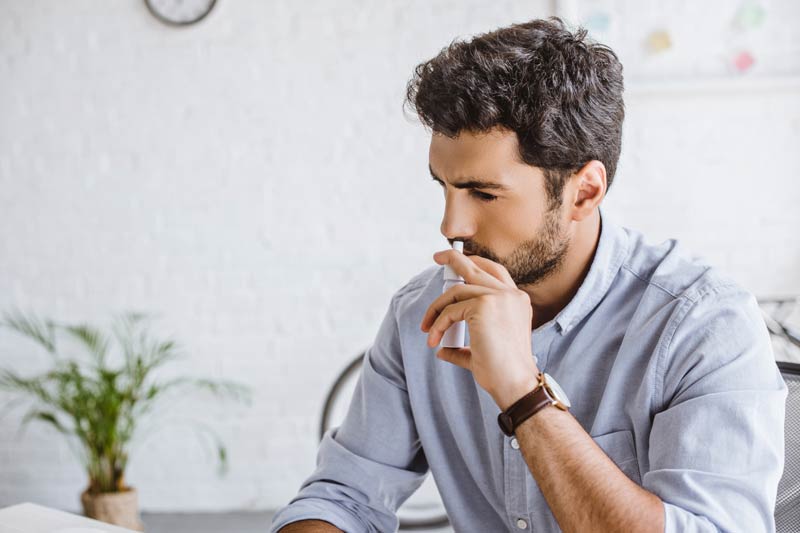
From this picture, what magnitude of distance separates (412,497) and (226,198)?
49.0 inches

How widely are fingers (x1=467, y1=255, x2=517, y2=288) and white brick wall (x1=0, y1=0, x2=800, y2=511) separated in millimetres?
1763

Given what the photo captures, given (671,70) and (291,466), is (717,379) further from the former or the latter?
(291,466)

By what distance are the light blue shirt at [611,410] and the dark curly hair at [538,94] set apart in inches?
5.0

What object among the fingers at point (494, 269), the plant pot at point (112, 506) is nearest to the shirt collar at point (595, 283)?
the fingers at point (494, 269)

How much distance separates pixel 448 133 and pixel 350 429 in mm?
473

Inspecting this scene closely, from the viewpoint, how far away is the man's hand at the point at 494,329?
39.4 inches

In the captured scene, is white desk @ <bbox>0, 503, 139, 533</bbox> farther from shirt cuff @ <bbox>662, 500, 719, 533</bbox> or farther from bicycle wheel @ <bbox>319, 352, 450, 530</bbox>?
bicycle wheel @ <bbox>319, 352, 450, 530</bbox>

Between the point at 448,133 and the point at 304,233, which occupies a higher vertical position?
the point at 448,133

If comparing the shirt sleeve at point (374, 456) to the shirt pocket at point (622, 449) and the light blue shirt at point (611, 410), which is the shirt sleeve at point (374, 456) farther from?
the shirt pocket at point (622, 449)

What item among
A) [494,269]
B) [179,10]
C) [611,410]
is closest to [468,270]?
[494,269]

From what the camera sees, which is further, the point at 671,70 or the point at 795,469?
the point at 671,70

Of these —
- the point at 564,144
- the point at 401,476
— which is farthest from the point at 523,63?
the point at 401,476

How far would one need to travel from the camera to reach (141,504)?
3.03 m

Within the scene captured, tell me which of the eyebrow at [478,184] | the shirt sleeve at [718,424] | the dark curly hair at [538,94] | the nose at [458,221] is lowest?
the shirt sleeve at [718,424]
